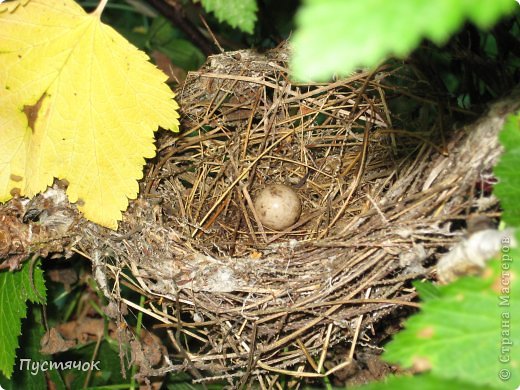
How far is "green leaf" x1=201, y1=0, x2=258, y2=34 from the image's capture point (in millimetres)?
1223

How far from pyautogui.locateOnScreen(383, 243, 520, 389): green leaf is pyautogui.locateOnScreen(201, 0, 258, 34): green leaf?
2.45 feet

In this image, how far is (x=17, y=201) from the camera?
1663 mm

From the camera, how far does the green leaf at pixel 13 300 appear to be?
1761 mm

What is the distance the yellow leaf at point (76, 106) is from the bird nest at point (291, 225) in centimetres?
20

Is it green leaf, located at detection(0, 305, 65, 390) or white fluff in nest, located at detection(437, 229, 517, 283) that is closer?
white fluff in nest, located at detection(437, 229, 517, 283)

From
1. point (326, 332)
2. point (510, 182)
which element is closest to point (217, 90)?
point (326, 332)

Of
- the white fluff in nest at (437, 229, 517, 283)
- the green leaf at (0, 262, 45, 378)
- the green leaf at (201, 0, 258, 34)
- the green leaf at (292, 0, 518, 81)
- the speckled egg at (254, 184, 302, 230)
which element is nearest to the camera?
the green leaf at (292, 0, 518, 81)

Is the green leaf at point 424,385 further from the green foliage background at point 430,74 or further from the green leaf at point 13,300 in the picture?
the green leaf at point 13,300

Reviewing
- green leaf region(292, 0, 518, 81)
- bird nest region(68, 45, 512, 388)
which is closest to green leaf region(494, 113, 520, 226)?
bird nest region(68, 45, 512, 388)

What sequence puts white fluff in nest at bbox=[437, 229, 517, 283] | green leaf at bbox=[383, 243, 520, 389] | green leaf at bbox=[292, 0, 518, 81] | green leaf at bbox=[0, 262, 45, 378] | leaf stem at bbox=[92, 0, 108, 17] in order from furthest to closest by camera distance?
green leaf at bbox=[0, 262, 45, 378] < leaf stem at bbox=[92, 0, 108, 17] < white fluff in nest at bbox=[437, 229, 517, 283] < green leaf at bbox=[383, 243, 520, 389] < green leaf at bbox=[292, 0, 518, 81]

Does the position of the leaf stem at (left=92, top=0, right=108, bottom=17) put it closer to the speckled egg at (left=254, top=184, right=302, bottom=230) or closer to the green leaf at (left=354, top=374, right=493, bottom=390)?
the speckled egg at (left=254, top=184, right=302, bottom=230)

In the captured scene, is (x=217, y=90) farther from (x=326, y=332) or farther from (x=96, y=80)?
(x=326, y=332)

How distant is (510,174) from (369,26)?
0.77m

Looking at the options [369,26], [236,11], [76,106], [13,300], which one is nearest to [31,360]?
[13,300]
